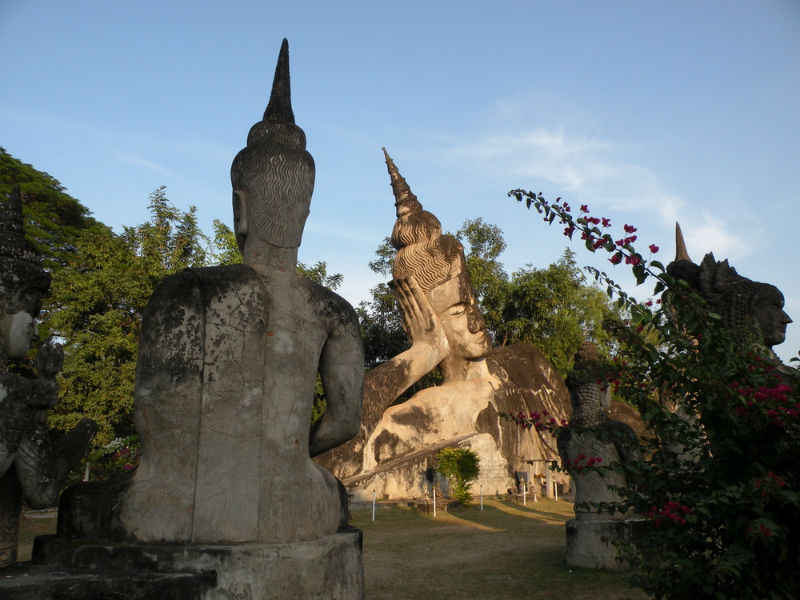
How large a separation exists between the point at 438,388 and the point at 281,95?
13138 mm

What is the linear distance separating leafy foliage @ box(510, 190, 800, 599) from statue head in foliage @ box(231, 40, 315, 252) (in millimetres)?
1245

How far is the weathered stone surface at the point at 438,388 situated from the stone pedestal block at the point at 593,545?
6877mm

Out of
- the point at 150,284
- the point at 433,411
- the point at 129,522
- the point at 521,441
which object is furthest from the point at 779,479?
the point at 150,284

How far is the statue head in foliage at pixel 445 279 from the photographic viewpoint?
1698 centimetres

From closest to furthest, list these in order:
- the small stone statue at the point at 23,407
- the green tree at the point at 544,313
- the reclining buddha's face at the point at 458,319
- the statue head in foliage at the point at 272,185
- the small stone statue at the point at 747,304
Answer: the small stone statue at the point at 23,407 < the statue head in foliage at the point at 272,185 < the small stone statue at the point at 747,304 < the reclining buddha's face at the point at 458,319 < the green tree at the point at 544,313

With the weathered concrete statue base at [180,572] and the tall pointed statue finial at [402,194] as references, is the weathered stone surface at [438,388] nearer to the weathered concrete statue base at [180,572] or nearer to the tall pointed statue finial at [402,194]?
the tall pointed statue finial at [402,194]

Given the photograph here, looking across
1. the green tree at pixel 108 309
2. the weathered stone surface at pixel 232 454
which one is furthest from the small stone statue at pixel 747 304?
the green tree at pixel 108 309

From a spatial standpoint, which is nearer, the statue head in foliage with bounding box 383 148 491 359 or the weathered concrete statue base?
the weathered concrete statue base

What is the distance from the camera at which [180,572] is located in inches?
110

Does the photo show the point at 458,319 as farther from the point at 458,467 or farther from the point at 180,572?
the point at 180,572

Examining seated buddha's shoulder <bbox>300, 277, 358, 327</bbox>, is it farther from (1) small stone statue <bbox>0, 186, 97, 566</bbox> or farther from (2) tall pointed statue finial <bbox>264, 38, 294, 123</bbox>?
(1) small stone statue <bbox>0, 186, 97, 566</bbox>

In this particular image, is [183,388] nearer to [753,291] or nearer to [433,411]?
[753,291]

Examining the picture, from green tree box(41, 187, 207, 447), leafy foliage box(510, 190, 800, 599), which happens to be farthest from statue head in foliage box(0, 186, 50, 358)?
green tree box(41, 187, 207, 447)

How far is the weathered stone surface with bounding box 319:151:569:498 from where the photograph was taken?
563 inches
